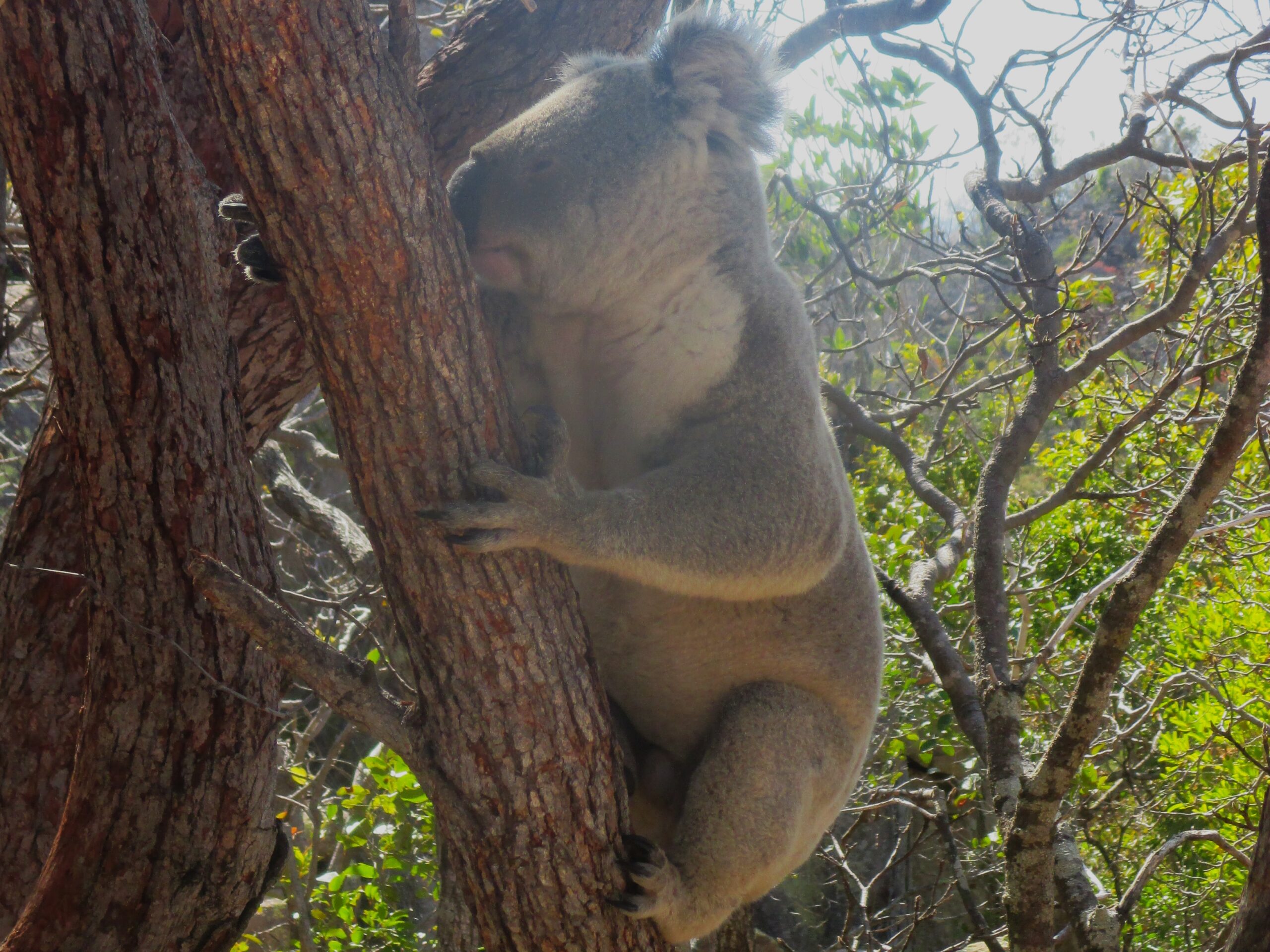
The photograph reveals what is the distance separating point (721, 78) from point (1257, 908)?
1950 millimetres

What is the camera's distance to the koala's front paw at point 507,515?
151cm

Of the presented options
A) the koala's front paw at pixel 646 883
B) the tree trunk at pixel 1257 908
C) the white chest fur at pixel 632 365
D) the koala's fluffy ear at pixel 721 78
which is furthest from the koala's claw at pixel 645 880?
the koala's fluffy ear at pixel 721 78

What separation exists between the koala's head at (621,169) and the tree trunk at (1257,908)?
62.5 inches

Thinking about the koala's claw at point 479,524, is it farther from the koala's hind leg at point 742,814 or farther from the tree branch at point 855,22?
the tree branch at point 855,22

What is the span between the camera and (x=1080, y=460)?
15.9 feet

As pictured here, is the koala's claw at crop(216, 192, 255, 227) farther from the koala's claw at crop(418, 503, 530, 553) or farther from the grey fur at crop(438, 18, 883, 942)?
the koala's claw at crop(418, 503, 530, 553)

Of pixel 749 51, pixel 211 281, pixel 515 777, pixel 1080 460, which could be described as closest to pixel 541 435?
pixel 515 777

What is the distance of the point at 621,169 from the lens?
2.12m

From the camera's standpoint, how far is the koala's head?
2.04m

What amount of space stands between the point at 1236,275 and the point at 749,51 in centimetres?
310

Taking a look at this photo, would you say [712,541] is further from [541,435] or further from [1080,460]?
[1080,460]

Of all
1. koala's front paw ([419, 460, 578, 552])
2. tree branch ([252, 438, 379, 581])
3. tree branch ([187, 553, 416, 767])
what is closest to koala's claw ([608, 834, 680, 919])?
tree branch ([187, 553, 416, 767])

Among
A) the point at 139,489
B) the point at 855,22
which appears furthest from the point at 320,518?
the point at 855,22

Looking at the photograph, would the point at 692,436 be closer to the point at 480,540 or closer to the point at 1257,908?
the point at 480,540
